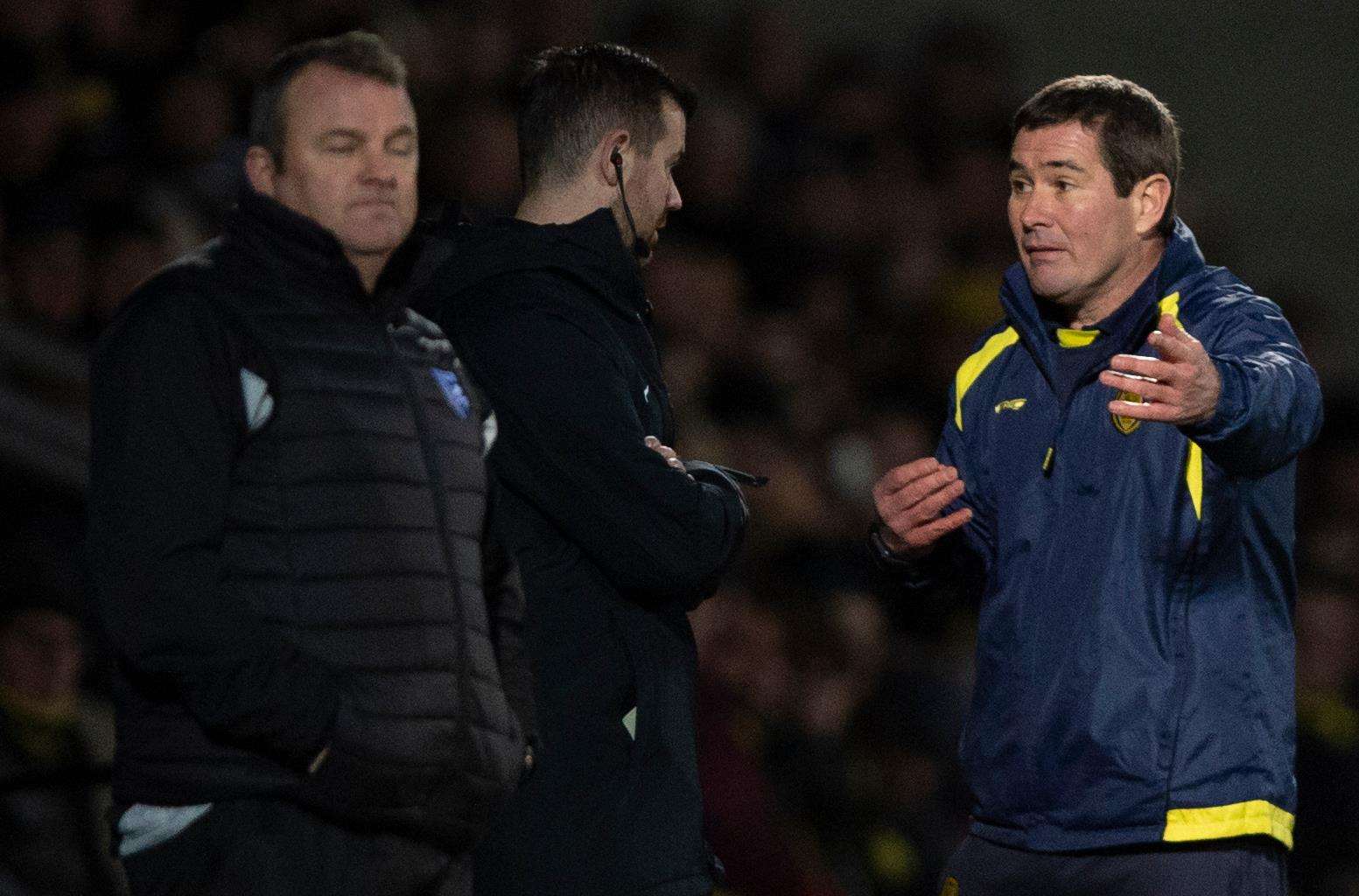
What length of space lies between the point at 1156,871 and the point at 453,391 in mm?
1148

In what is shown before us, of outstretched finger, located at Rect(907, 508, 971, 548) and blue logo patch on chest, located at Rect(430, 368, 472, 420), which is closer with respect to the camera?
blue logo patch on chest, located at Rect(430, 368, 472, 420)

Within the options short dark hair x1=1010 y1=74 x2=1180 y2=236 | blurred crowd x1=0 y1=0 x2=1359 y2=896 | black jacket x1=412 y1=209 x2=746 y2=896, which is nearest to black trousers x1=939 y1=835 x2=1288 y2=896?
black jacket x1=412 y1=209 x2=746 y2=896

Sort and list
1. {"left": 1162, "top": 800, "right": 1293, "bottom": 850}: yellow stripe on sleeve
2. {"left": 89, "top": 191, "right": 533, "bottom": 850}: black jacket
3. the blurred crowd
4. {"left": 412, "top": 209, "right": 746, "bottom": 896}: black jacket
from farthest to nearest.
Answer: the blurred crowd → {"left": 412, "top": 209, "right": 746, "bottom": 896}: black jacket → {"left": 1162, "top": 800, "right": 1293, "bottom": 850}: yellow stripe on sleeve → {"left": 89, "top": 191, "right": 533, "bottom": 850}: black jacket

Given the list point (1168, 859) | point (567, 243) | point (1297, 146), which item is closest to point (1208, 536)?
point (1168, 859)

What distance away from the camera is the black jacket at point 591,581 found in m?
2.85

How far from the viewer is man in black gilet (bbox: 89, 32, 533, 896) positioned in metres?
2.31

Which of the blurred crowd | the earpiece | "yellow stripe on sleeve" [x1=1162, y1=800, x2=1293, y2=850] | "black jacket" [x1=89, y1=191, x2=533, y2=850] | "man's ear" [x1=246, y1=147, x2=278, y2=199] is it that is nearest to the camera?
"black jacket" [x1=89, y1=191, x2=533, y2=850]

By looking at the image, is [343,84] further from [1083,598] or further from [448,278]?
[1083,598]

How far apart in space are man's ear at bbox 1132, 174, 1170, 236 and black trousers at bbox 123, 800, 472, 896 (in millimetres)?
1452

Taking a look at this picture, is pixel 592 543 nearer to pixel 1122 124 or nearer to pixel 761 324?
pixel 1122 124

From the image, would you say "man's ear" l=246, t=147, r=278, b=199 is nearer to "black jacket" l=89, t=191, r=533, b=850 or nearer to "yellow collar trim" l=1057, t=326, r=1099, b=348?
"black jacket" l=89, t=191, r=533, b=850

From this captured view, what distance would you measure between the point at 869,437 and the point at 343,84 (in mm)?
4852

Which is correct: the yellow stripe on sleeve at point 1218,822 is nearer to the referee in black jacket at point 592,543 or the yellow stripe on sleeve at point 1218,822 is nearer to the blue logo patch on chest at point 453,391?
the referee in black jacket at point 592,543

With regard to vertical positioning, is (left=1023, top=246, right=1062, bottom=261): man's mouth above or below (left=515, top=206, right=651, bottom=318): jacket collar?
above
